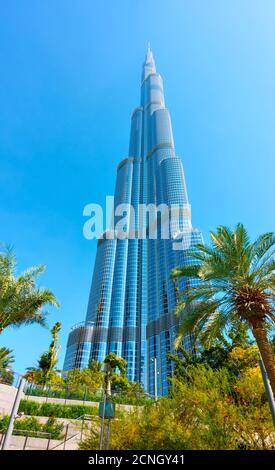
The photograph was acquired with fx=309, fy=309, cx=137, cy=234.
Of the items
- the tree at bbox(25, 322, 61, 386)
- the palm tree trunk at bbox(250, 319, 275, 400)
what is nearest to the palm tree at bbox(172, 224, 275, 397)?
the palm tree trunk at bbox(250, 319, 275, 400)

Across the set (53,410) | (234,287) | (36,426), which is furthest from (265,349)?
(53,410)

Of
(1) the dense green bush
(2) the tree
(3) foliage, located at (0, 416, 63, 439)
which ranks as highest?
(2) the tree

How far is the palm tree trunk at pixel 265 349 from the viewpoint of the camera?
39.0ft

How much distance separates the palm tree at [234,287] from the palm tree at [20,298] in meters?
8.71

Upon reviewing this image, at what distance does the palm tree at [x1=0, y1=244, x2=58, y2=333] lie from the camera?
17641 millimetres

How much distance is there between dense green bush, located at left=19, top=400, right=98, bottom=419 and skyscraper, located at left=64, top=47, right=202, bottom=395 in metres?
76.9

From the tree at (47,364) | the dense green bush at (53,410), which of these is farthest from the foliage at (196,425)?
the tree at (47,364)

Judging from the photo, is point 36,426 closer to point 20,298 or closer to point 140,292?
point 20,298

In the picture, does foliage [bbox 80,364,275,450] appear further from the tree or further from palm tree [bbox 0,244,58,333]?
the tree

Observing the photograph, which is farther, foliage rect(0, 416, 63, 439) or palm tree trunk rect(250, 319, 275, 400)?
foliage rect(0, 416, 63, 439)

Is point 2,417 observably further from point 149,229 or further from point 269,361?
point 149,229

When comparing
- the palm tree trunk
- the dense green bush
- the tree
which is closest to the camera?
the palm tree trunk

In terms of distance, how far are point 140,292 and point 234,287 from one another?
125 m
